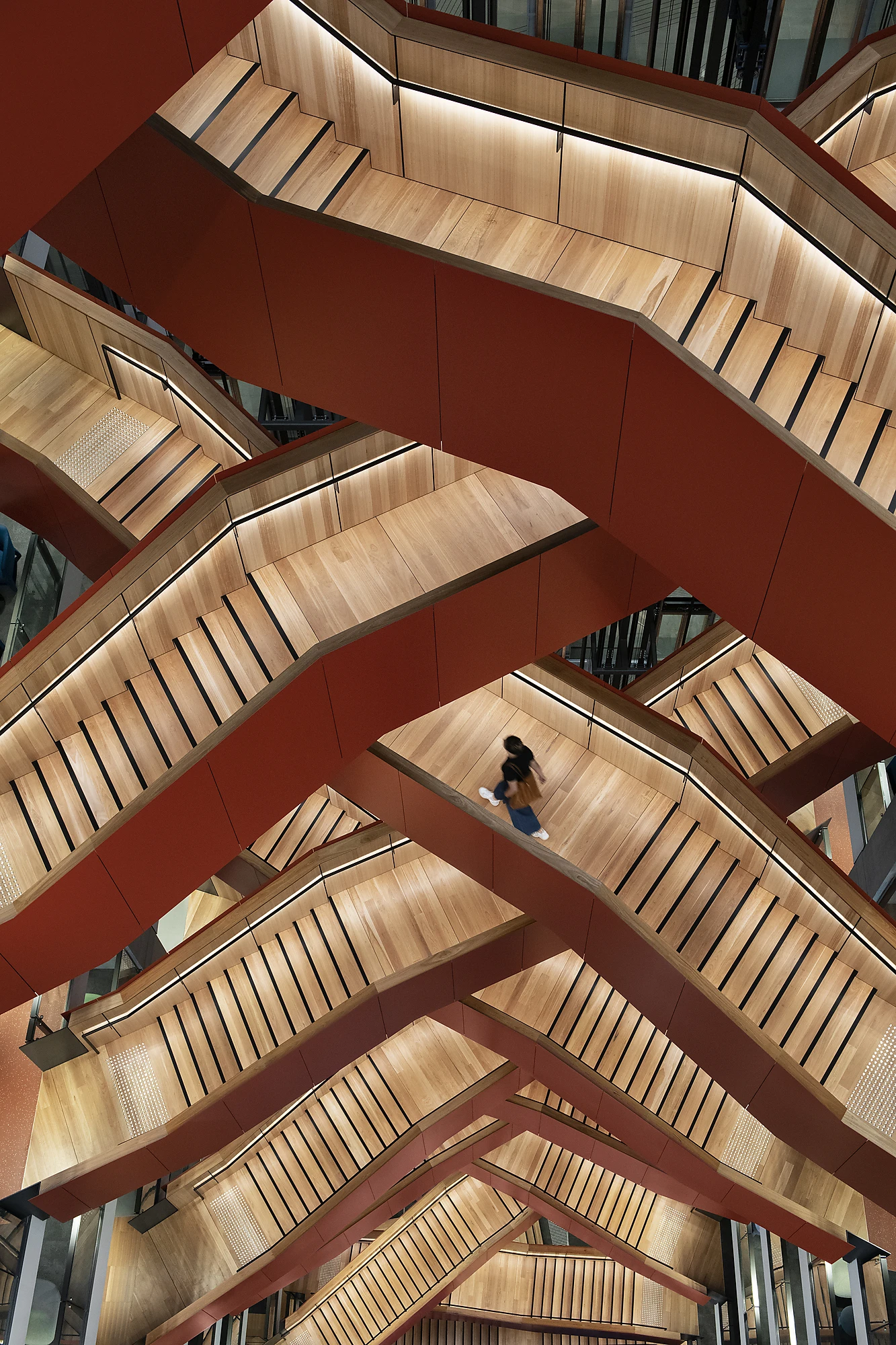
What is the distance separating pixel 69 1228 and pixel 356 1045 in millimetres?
4990

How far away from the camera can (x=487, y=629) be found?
8.39m

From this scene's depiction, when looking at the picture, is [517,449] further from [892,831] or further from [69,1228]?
[69,1228]

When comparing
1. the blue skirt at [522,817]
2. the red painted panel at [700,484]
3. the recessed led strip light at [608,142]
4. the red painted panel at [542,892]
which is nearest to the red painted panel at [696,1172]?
the red painted panel at [542,892]

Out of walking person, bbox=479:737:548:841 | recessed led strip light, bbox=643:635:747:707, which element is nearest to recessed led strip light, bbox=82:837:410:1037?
walking person, bbox=479:737:548:841

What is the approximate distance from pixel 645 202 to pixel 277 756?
15.4 feet

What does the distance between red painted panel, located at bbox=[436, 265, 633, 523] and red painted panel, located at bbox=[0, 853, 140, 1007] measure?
13.8 feet

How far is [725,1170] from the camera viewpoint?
1230 centimetres

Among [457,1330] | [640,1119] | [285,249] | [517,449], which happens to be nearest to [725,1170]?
[640,1119]

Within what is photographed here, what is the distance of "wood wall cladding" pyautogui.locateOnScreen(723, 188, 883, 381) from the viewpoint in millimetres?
6273

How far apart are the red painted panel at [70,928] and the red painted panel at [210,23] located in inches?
211

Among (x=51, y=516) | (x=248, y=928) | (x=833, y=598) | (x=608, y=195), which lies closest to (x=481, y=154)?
(x=608, y=195)

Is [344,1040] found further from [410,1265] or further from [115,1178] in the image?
[410,1265]

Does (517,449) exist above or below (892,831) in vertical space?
below

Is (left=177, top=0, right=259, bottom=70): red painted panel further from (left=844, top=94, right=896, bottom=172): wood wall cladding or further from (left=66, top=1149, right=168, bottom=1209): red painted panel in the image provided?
(left=66, top=1149, right=168, bottom=1209): red painted panel
